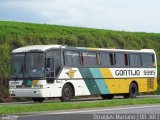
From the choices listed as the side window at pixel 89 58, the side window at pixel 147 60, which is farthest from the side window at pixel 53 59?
the side window at pixel 147 60

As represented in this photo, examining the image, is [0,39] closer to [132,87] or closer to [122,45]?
[132,87]

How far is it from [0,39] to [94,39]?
11458 mm

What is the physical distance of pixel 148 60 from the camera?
122ft

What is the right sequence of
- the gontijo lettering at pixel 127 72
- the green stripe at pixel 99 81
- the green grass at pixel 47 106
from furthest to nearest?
the gontijo lettering at pixel 127 72 → the green stripe at pixel 99 81 → the green grass at pixel 47 106

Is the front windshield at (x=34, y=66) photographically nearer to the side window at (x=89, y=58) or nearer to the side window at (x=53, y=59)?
the side window at (x=53, y=59)

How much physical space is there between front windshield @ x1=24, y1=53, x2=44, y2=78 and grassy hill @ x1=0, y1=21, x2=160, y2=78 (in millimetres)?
7732

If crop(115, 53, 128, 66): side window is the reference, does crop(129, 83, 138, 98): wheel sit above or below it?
below

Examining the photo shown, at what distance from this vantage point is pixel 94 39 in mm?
49781

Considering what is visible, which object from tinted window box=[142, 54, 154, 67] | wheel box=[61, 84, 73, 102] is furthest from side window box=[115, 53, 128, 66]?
wheel box=[61, 84, 73, 102]

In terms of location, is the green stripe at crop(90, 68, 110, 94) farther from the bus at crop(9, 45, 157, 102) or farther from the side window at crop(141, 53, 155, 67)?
the side window at crop(141, 53, 155, 67)

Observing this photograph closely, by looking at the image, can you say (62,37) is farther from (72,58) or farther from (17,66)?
(17,66)

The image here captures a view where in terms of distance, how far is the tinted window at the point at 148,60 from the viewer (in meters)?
36.8

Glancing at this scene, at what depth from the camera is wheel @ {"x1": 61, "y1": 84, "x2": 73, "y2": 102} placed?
30.2 metres

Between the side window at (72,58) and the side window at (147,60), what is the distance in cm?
656
